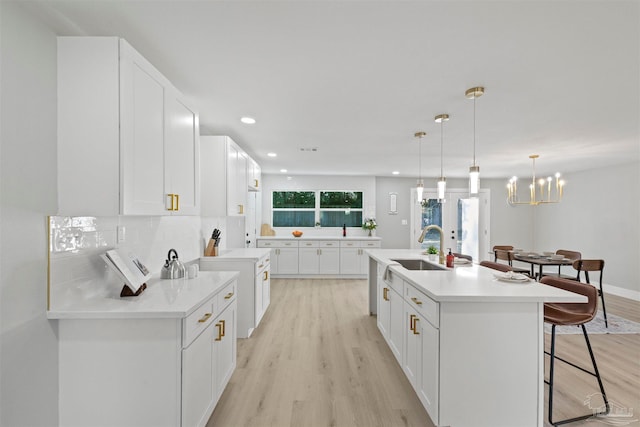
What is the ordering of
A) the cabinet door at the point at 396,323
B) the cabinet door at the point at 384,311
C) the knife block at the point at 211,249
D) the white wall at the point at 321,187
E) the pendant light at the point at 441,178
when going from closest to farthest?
the cabinet door at the point at 396,323 < the pendant light at the point at 441,178 < the cabinet door at the point at 384,311 < the knife block at the point at 211,249 < the white wall at the point at 321,187

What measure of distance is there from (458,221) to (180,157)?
23.6 feet

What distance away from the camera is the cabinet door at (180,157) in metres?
1.95

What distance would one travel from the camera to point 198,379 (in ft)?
5.60

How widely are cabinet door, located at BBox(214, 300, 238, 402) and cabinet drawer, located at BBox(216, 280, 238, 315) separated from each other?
5 centimetres

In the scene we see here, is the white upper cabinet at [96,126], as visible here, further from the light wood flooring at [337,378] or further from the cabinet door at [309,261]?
the cabinet door at [309,261]

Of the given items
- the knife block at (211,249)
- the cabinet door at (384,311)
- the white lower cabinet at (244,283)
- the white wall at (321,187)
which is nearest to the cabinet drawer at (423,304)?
the cabinet door at (384,311)

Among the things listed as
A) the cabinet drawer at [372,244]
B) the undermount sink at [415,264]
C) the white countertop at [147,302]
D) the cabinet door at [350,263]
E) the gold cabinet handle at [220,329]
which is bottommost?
the cabinet door at [350,263]

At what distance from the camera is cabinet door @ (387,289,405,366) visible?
2566mm

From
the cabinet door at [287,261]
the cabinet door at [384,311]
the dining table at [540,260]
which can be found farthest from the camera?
the cabinet door at [287,261]

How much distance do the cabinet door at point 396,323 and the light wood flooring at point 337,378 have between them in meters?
0.17

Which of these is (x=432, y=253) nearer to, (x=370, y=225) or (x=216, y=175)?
(x=216, y=175)

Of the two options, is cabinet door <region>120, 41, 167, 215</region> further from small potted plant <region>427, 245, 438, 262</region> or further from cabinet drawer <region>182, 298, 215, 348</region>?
small potted plant <region>427, 245, 438, 262</region>

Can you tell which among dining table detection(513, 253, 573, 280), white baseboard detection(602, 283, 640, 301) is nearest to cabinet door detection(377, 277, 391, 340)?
dining table detection(513, 253, 573, 280)

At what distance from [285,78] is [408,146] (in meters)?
2.54
